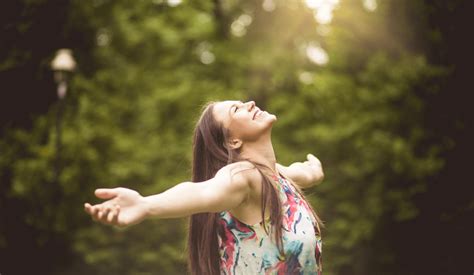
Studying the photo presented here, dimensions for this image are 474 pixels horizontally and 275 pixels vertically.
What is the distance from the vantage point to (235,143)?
124 inches

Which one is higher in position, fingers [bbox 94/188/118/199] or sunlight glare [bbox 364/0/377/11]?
sunlight glare [bbox 364/0/377/11]

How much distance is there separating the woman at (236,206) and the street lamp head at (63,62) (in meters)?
9.33

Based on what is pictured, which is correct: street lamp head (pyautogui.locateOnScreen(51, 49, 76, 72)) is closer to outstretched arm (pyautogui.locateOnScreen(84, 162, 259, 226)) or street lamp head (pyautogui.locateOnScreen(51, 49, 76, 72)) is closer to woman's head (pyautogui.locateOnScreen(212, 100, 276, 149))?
woman's head (pyautogui.locateOnScreen(212, 100, 276, 149))

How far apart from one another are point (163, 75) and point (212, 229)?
1453cm

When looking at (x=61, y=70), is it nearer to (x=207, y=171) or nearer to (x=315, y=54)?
(x=315, y=54)

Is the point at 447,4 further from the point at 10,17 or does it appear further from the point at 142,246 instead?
the point at 142,246

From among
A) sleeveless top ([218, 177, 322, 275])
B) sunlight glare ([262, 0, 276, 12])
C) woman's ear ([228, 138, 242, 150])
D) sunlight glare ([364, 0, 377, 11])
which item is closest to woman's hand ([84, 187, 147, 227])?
sleeveless top ([218, 177, 322, 275])

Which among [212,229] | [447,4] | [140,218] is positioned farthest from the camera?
[447,4]

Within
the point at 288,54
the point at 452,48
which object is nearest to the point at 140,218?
the point at 452,48

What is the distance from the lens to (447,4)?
33.9 ft

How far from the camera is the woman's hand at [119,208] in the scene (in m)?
2.31

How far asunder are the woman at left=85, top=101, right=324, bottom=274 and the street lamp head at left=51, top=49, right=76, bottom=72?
933 centimetres

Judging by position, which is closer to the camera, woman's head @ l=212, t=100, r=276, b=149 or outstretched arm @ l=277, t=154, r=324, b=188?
woman's head @ l=212, t=100, r=276, b=149

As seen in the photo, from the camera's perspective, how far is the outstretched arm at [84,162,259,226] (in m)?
2.35
